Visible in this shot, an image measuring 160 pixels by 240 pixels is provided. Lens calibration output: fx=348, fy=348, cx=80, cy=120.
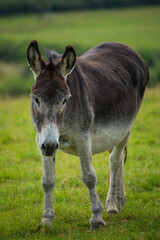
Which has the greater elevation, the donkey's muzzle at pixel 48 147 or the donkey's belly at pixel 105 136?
the donkey's muzzle at pixel 48 147

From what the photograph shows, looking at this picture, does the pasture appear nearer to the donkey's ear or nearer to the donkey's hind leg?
the donkey's hind leg

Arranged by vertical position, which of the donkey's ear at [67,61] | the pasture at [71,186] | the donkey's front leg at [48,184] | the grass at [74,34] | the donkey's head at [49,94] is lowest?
the grass at [74,34]

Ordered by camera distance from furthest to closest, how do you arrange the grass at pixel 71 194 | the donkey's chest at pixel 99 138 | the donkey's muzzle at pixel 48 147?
the grass at pixel 71 194
the donkey's chest at pixel 99 138
the donkey's muzzle at pixel 48 147

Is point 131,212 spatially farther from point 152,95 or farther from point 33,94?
point 152,95

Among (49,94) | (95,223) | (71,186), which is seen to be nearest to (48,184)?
(95,223)

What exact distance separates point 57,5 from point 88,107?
60.1 metres

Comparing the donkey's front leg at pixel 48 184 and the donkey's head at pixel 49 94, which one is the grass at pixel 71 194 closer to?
the donkey's front leg at pixel 48 184

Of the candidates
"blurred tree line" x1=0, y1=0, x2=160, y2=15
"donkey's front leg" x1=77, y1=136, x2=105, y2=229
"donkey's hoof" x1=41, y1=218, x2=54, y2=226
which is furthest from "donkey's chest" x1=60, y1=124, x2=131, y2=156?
"blurred tree line" x1=0, y1=0, x2=160, y2=15

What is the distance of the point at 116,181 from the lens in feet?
19.4

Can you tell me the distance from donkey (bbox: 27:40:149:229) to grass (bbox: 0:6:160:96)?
15773 millimetres

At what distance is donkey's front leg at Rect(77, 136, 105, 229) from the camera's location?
4.72m

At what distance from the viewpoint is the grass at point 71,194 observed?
488cm

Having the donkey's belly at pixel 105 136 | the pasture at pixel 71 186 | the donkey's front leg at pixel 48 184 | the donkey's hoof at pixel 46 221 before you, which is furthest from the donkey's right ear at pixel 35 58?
the donkey's hoof at pixel 46 221

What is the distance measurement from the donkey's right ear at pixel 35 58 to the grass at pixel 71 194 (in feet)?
7.30
